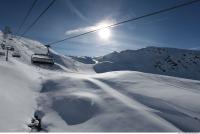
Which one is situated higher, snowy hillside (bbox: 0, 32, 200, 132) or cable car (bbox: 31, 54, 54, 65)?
cable car (bbox: 31, 54, 54, 65)

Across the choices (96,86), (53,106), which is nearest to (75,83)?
(96,86)

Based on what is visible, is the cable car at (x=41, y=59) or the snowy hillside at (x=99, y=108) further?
the cable car at (x=41, y=59)

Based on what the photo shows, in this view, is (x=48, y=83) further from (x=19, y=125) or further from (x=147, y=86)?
(x=19, y=125)

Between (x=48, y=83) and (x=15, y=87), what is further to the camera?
(x=48, y=83)

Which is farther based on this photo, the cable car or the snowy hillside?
the cable car

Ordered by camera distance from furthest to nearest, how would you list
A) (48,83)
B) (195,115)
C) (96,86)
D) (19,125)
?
1. (48,83)
2. (96,86)
3. (195,115)
4. (19,125)

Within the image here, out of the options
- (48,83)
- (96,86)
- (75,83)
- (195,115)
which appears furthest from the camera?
(48,83)

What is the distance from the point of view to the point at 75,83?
20188 mm

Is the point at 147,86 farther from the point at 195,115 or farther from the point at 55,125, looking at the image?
the point at 55,125

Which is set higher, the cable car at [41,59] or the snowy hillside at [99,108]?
the cable car at [41,59]

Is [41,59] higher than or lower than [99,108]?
higher

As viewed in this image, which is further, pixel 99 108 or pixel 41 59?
pixel 41 59

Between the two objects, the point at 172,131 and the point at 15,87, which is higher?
the point at 15,87

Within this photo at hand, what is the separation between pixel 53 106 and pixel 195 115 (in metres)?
8.38
